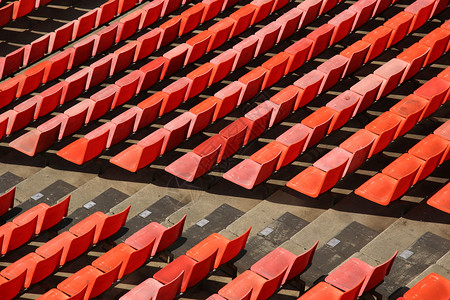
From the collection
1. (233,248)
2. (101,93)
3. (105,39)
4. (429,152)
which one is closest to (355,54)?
(429,152)

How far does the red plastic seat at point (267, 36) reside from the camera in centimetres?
1234

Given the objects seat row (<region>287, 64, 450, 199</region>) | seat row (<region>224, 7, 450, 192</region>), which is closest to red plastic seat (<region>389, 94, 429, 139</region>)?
seat row (<region>287, 64, 450, 199</region>)

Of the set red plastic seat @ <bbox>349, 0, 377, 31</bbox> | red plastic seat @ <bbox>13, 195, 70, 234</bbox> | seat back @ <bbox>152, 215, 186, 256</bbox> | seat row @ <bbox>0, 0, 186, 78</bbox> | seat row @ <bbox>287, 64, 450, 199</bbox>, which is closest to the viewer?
seat back @ <bbox>152, 215, 186, 256</bbox>

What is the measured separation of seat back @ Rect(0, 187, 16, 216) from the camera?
9773mm

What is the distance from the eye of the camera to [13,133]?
435 inches

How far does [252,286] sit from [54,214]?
2.45 meters

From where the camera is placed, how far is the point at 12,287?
336 inches

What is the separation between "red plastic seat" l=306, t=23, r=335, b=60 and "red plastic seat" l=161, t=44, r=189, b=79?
1770 mm

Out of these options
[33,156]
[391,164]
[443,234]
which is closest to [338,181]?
[391,164]

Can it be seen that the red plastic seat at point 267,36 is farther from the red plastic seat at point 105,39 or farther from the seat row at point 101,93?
the red plastic seat at point 105,39

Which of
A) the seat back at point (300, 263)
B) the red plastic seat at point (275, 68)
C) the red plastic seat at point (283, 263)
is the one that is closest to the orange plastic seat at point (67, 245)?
the red plastic seat at point (283, 263)

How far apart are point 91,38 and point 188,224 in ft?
12.9

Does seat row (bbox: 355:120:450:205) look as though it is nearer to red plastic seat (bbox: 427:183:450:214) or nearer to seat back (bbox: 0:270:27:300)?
red plastic seat (bbox: 427:183:450:214)

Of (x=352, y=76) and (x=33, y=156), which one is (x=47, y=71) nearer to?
(x=33, y=156)
